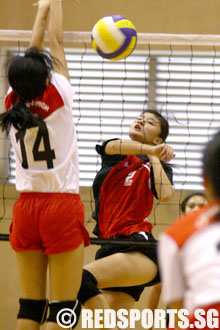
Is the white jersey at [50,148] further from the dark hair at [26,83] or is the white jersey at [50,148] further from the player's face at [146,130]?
the player's face at [146,130]

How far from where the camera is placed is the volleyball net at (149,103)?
6.02 metres

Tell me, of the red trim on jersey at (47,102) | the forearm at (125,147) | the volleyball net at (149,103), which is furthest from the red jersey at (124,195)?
the volleyball net at (149,103)

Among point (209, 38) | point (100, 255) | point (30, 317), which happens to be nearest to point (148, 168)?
point (100, 255)

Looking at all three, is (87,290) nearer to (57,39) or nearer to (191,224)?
(57,39)

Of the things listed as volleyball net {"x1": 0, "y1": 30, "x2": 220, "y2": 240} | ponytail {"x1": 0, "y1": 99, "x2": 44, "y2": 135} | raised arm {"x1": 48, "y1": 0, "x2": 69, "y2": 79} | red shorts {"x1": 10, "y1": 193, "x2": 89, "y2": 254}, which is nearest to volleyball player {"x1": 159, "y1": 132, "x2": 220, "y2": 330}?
red shorts {"x1": 10, "y1": 193, "x2": 89, "y2": 254}

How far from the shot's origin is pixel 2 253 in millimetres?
6129

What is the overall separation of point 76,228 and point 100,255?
0.91 meters

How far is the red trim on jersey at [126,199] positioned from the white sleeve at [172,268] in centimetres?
199

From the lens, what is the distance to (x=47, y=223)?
290 cm

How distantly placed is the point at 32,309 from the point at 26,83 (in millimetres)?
1190

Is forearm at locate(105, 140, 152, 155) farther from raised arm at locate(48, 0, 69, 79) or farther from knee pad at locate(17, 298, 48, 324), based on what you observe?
knee pad at locate(17, 298, 48, 324)

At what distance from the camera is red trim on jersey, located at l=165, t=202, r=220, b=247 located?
165cm

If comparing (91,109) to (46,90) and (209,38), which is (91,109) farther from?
(46,90)

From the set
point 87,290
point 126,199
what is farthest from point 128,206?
point 87,290
